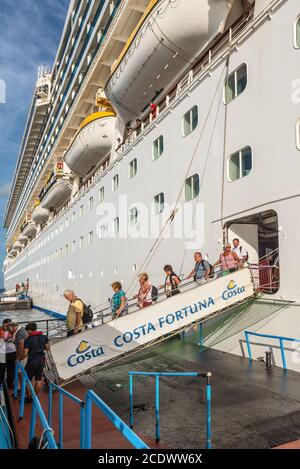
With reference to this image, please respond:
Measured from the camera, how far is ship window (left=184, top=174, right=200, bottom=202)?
11.5 metres

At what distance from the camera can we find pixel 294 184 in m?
7.75

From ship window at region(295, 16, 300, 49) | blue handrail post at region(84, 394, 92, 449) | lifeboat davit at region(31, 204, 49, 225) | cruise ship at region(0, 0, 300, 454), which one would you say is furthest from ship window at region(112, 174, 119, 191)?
lifeboat davit at region(31, 204, 49, 225)

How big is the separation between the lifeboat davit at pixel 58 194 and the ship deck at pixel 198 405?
25.6 m

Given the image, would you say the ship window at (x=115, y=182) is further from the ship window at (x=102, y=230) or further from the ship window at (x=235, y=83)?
the ship window at (x=235, y=83)

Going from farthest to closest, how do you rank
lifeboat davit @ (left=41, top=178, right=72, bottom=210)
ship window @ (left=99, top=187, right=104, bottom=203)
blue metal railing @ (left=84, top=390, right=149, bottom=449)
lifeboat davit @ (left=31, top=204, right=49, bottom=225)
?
1. lifeboat davit @ (left=31, top=204, right=49, bottom=225)
2. lifeboat davit @ (left=41, top=178, right=72, bottom=210)
3. ship window @ (left=99, top=187, right=104, bottom=203)
4. blue metal railing @ (left=84, top=390, right=149, bottom=449)

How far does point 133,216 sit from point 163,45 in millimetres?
6483

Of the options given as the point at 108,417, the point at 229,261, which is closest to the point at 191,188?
the point at 229,261

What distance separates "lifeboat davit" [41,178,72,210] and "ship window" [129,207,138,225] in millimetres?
17487

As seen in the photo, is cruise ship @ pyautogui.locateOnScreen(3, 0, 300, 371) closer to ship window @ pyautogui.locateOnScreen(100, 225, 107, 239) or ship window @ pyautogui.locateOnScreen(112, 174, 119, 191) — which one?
ship window @ pyautogui.locateOnScreen(100, 225, 107, 239)

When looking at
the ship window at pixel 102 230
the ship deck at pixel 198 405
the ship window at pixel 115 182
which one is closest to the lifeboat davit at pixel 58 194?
the ship window at pixel 102 230

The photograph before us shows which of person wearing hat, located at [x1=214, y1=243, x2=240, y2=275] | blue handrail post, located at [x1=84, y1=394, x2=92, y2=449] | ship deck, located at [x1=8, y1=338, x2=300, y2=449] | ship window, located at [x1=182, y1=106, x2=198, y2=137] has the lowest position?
ship deck, located at [x1=8, y1=338, x2=300, y2=449]

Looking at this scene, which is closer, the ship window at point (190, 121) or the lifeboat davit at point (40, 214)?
the ship window at point (190, 121)

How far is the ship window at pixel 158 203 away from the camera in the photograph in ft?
44.4
